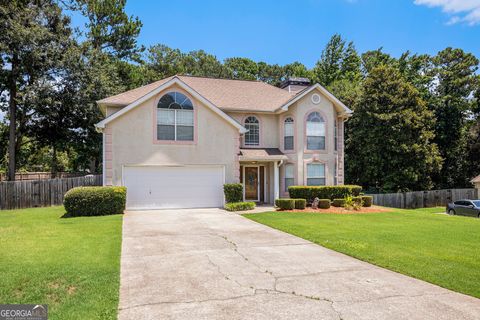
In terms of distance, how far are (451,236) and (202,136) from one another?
12.0 m

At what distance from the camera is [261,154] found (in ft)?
67.8

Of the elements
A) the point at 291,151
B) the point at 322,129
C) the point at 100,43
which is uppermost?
the point at 100,43

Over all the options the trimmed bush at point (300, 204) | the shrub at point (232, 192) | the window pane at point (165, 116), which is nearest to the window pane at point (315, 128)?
the trimmed bush at point (300, 204)

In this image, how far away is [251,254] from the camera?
28.6 feet

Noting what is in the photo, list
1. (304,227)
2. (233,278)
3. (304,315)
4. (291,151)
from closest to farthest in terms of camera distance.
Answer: (304,315) < (233,278) < (304,227) < (291,151)

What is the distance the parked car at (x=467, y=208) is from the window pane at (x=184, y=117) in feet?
61.6

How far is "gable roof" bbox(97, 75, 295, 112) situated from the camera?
20392 mm

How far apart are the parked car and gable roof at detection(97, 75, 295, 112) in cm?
1354

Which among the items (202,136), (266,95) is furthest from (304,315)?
(266,95)

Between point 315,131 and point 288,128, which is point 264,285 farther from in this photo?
point 315,131

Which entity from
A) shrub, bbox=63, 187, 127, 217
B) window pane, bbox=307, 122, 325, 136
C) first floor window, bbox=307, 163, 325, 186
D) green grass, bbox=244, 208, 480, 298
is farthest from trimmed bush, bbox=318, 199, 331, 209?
shrub, bbox=63, 187, 127, 217

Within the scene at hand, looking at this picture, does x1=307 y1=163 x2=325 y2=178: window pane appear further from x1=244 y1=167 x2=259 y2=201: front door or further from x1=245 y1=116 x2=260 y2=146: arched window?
x1=245 y1=116 x2=260 y2=146: arched window

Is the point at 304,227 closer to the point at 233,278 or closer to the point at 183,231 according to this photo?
the point at 183,231

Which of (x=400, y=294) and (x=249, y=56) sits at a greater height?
(x=249, y=56)
